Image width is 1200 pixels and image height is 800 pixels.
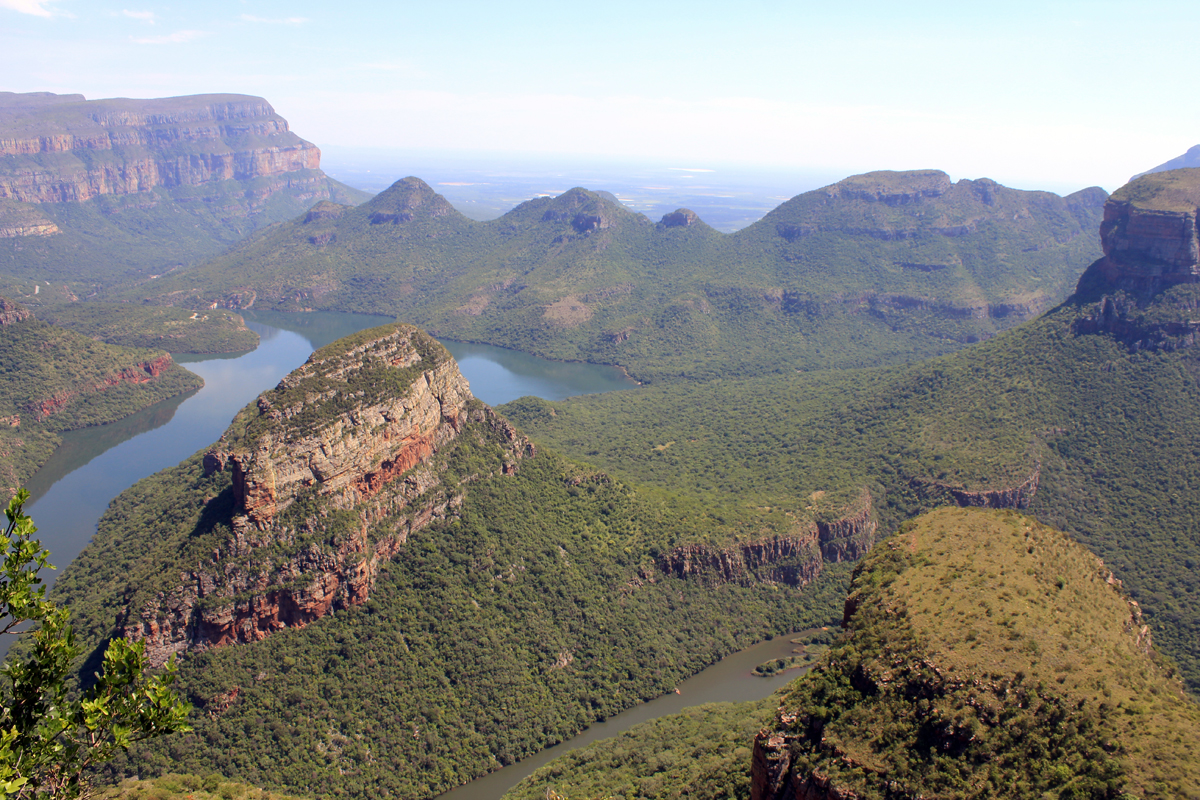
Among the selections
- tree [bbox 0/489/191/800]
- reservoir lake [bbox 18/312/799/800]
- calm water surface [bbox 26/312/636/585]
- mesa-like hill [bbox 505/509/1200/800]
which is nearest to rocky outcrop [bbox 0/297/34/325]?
reservoir lake [bbox 18/312/799/800]

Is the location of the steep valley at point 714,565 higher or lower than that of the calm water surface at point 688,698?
higher

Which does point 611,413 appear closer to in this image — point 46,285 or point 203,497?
point 203,497

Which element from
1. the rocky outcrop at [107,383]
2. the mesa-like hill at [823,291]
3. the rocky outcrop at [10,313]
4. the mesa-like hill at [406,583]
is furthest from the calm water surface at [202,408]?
the rocky outcrop at [10,313]

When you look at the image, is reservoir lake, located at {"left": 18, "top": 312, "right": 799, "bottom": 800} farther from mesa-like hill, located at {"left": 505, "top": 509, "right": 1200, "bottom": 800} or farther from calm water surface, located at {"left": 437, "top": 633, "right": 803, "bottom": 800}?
mesa-like hill, located at {"left": 505, "top": 509, "right": 1200, "bottom": 800}

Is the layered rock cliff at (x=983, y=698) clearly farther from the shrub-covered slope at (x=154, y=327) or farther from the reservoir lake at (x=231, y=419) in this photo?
the shrub-covered slope at (x=154, y=327)

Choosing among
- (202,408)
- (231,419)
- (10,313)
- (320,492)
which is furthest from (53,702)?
(10,313)

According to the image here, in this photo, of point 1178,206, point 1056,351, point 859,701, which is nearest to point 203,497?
point 859,701
